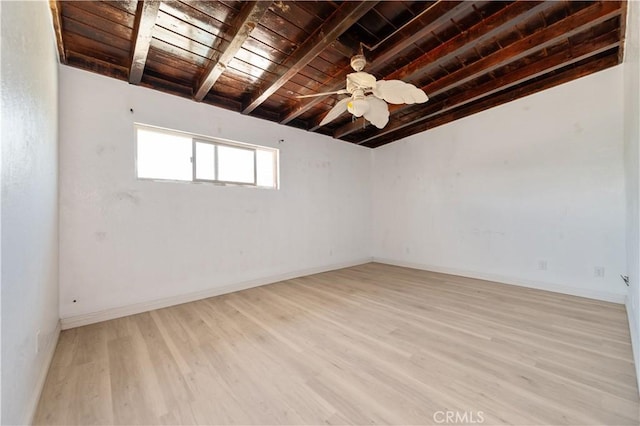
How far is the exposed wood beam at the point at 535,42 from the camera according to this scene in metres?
2.28

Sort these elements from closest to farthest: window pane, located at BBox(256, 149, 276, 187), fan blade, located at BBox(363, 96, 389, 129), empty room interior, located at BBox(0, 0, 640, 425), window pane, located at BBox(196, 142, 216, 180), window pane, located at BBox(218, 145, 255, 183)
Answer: empty room interior, located at BBox(0, 0, 640, 425), fan blade, located at BBox(363, 96, 389, 129), window pane, located at BBox(196, 142, 216, 180), window pane, located at BBox(218, 145, 255, 183), window pane, located at BBox(256, 149, 276, 187)

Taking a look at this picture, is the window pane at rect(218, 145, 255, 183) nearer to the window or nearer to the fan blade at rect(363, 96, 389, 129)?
the window

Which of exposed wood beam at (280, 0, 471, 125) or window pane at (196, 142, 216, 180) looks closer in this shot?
exposed wood beam at (280, 0, 471, 125)

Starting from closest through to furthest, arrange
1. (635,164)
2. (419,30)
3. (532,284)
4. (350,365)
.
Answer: (350,365) → (635,164) → (419,30) → (532,284)

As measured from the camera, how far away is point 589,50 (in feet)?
9.14

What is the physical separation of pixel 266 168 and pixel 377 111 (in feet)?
7.53

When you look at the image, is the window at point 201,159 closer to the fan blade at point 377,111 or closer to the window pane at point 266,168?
the window pane at point 266,168

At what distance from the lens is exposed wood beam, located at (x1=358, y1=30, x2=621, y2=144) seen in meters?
2.72

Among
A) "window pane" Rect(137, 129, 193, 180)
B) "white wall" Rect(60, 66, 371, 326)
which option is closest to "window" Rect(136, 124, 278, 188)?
"window pane" Rect(137, 129, 193, 180)

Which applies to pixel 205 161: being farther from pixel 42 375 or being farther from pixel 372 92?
pixel 42 375

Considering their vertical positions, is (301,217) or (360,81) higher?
(360,81)

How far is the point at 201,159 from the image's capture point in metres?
3.47

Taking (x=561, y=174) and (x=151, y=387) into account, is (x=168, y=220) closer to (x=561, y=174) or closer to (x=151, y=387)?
(x=151, y=387)

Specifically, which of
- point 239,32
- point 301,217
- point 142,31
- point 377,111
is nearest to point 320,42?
point 239,32
